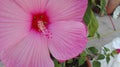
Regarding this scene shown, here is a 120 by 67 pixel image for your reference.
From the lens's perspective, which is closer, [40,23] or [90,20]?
[40,23]

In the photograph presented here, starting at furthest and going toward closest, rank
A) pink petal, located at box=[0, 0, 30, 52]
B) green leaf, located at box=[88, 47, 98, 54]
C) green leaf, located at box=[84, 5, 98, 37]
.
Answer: green leaf, located at box=[88, 47, 98, 54]
green leaf, located at box=[84, 5, 98, 37]
pink petal, located at box=[0, 0, 30, 52]

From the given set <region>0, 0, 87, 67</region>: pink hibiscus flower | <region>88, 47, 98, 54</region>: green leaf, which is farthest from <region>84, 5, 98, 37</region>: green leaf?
<region>88, 47, 98, 54</region>: green leaf

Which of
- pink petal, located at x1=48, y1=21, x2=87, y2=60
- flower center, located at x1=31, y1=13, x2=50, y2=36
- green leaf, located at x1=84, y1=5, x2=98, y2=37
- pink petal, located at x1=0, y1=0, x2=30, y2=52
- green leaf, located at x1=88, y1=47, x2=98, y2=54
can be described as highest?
pink petal, located at x1=0, y1=0, x2=30, y2=52

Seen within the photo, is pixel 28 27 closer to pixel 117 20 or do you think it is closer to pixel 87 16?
pixel 87 16

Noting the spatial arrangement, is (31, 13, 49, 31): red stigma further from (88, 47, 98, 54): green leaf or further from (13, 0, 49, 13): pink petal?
(88, 47, 98, 54): green leaf

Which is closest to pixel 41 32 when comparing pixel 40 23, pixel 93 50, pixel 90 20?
pixel 40 23

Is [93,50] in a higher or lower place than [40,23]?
lower

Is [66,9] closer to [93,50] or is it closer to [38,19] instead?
[38,19]

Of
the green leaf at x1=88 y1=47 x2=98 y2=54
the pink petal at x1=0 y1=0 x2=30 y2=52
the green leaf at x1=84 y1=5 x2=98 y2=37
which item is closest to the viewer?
the pink petal at x1=0 y1=0 x2=30 y2=52
